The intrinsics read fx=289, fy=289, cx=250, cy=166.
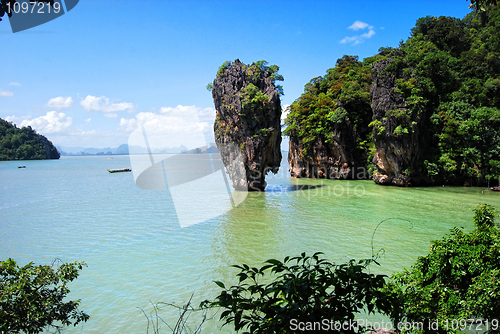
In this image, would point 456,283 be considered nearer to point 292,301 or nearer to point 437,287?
point 437,287

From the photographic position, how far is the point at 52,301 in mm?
3611

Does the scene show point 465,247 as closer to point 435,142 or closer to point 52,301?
Result: point 52,301

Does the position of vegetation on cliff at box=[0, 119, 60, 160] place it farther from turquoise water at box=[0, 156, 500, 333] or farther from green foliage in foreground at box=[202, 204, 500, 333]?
green foliage in foreground at box=[202, 204, 500, 333]

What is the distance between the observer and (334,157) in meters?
31.7

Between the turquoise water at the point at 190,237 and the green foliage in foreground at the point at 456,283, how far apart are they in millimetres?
911

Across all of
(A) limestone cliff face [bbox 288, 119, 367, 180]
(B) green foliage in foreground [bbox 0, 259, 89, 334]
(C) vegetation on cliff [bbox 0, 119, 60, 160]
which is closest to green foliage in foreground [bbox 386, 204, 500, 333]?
(B) green foliage in foreground [bbox 0, 259, 89, 334]

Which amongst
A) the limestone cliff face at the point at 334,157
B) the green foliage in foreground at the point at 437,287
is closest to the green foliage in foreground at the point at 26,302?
the green foliage in foreground at the point at 437,287

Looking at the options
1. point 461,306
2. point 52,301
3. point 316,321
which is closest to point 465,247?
point 461,306

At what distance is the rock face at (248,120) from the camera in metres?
21.6

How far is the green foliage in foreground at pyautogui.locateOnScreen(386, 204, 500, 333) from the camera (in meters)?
3.06

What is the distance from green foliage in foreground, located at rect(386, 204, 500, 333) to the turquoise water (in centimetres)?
91

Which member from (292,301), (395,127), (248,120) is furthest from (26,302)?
(395,127)

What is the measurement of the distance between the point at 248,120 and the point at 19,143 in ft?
298

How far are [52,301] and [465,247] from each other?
5.16 m
